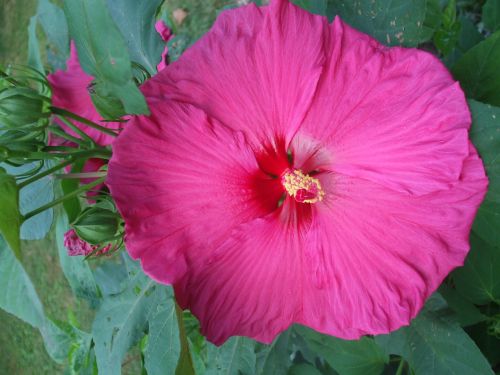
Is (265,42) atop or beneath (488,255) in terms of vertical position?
atop

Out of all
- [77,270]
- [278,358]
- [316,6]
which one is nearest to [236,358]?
[278,358]

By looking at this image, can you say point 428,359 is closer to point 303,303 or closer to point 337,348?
point 337,348

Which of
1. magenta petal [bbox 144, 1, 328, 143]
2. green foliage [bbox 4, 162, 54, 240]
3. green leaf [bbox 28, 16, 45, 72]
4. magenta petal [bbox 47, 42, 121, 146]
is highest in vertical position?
magenta petal [bbox 144, 1, 328, 143]

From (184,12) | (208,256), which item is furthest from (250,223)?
(184,12)

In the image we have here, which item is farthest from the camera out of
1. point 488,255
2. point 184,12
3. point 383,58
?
point 184,12

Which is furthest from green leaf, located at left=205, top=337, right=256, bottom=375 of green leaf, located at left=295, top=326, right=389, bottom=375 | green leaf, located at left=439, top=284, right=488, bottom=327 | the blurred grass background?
the blurred grass background

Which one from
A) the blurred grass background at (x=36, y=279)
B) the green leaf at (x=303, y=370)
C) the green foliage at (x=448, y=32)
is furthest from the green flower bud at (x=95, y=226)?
the blurred grass background at (x=36, y=279)

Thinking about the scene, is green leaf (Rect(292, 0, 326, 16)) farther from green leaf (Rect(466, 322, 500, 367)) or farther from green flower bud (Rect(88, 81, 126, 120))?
green leaf (Rect(466, 322, 500, 367))
